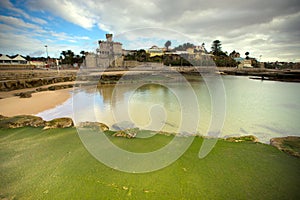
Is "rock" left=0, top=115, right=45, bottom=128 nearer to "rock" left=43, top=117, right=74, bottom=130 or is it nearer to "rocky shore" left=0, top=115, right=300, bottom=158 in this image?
"rocky shore" left=0, top=115, right=300, bottom=158

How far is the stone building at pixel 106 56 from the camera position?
46938 millimetres

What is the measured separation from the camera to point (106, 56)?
48.8m

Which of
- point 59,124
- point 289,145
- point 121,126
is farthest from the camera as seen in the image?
point 121,126

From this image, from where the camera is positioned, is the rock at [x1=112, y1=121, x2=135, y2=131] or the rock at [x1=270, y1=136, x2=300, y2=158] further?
the rock at [x1=112, y1=121, x2=135, y2=131]

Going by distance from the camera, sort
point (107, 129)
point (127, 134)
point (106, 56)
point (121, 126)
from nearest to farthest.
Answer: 1. point (127, 134)
2. point (107, 129)
3. point (121, 126)
4. point (106, 56)

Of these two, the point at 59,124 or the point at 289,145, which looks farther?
the point at 59,124

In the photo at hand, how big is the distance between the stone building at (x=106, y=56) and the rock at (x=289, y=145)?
4528cm

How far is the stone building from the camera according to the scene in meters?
46.9

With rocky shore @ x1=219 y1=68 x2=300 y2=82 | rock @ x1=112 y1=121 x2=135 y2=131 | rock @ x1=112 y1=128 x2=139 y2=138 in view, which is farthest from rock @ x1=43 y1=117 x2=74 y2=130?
rocky shore @ x1=219 y1=68 x2=300 y2=82

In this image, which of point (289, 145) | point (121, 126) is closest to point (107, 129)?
point (121, 126)

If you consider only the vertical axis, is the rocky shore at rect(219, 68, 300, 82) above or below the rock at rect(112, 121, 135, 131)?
above

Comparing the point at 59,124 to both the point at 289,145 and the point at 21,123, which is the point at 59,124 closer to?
the point at 21,123

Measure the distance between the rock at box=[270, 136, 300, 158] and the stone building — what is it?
4528cm

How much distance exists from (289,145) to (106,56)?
50.4 metres
